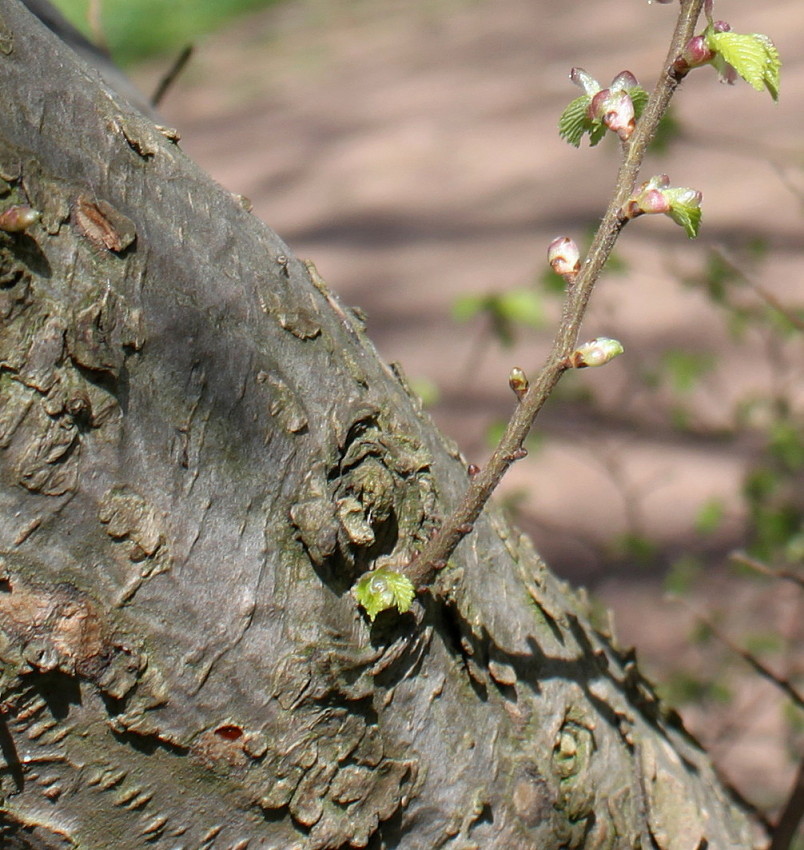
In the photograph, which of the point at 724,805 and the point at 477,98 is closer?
the point at 724,805

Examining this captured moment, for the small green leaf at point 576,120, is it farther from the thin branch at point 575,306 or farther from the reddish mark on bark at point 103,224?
the reddish mark on bark at point 103,224

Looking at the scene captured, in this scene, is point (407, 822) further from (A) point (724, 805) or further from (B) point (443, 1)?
(B) point (443, 1)

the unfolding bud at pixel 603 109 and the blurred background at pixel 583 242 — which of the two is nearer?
the unfolding bud at pixel 603 109

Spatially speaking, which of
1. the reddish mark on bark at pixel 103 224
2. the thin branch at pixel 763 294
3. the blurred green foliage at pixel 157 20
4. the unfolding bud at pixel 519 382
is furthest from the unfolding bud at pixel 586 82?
the blurred green foliage at pixel 157 20

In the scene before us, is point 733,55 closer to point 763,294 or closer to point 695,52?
point 695,52

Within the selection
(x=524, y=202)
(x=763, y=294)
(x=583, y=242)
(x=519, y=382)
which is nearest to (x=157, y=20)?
(x=524, y=202)

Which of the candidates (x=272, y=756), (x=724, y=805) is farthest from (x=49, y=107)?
(x=724, y=805)

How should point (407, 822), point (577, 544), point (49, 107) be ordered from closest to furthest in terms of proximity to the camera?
point (49, 107) → point (407, 822) → point (577, 544)

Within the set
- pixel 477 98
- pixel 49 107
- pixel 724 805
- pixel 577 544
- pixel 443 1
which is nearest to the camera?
pixel 49 107
